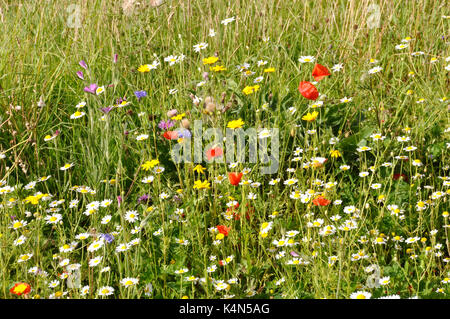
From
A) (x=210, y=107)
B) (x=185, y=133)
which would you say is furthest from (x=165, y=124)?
(x=210, y=107)

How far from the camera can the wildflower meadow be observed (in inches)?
70.4

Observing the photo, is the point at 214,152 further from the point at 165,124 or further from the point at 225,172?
the point at 165,124

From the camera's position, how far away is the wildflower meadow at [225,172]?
5.86 ft

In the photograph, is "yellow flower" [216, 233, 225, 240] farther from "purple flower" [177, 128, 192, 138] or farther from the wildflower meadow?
"purple flower" [177, 128, 192, 138]

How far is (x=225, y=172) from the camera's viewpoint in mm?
2316

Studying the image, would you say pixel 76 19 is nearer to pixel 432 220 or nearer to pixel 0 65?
pixel 0 65

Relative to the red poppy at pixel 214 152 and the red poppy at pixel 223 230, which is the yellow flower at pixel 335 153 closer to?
the red poppy at pixel 214 152

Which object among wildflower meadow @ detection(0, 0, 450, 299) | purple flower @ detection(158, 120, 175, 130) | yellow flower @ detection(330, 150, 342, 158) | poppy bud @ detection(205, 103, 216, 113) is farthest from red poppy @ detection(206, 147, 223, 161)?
yellow flower @ detection(330, 150, 342, 158)

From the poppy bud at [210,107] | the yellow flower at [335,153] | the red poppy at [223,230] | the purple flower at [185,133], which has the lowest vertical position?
the red poppy at [223,230]

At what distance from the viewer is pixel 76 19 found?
11.4 ft

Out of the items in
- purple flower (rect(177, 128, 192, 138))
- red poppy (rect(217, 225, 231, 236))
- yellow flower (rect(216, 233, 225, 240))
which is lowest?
yellow flower (rect(216, 233, 225, 240))

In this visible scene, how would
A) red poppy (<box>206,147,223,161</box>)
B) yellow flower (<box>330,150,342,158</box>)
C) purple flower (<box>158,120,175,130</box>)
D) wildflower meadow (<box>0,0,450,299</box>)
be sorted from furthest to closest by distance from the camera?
purple flower (<box>158,120,175,130</box>)
yellow flower (<box>330,150,342,158</box>)
red poppy (<box>206,147,223,161</box>)
wildflower meadow (<box>0,0,450,299</box>)

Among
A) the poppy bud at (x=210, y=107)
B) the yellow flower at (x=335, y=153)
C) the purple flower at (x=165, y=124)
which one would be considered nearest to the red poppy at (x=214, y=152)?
the poppy bud at (x=210, y=107)

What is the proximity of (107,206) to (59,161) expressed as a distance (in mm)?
507
